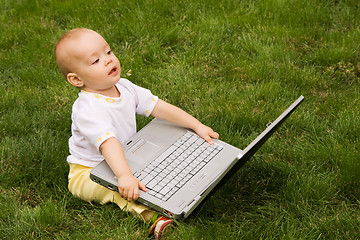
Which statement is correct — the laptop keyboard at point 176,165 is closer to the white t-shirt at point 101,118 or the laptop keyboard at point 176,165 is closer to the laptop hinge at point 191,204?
the laptop hinge at point 191,204

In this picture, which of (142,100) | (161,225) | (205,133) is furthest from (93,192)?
(205,133)

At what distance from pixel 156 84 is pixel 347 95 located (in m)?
1.44

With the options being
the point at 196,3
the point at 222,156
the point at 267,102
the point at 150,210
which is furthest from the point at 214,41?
the point at 150,210

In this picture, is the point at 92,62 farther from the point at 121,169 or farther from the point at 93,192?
the point at 93,192

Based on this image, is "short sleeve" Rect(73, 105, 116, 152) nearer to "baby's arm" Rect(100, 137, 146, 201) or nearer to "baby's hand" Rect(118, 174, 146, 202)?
"baby's arm" Rect(100, 137, 146, 201)

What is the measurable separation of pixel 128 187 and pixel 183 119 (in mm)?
663

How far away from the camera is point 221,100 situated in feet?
12.9

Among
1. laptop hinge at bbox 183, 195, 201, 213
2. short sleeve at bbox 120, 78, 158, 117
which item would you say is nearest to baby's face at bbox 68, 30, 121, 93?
short sleeve at bbox 120, 78, 158, 117

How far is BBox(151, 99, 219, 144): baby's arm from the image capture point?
10.6 feet

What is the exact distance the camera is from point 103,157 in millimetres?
3125

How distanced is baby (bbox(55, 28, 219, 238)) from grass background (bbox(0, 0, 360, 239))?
0.10 m

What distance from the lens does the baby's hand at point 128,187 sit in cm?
278

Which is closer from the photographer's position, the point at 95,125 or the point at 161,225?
the point at 161,225

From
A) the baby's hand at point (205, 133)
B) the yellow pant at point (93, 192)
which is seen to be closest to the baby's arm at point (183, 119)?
the baby's hand at point (205, 133)
